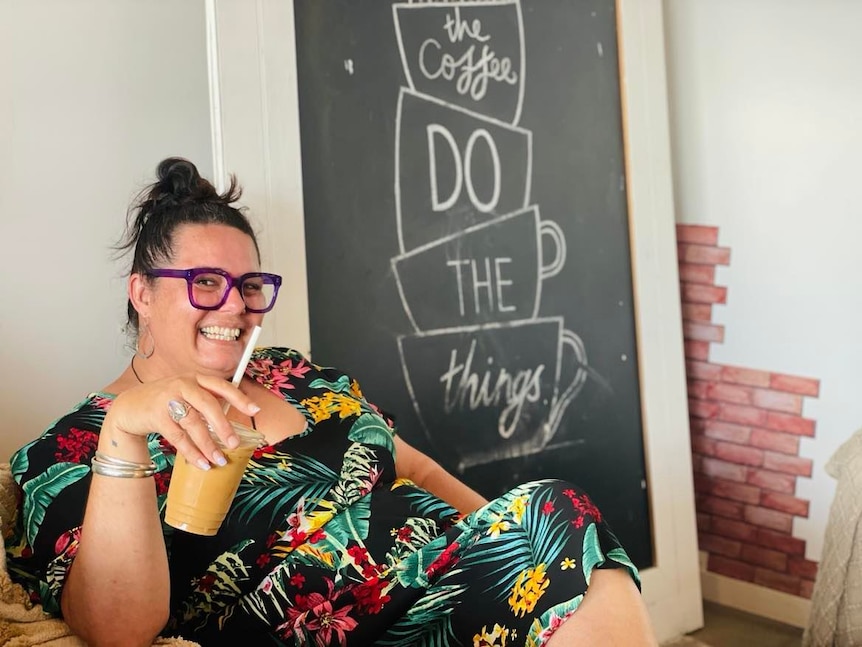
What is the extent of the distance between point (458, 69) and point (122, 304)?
91cm

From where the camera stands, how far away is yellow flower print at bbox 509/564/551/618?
1.45 m

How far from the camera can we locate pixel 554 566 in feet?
4.79

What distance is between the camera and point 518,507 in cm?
154

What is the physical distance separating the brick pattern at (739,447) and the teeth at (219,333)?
1667 millimetres

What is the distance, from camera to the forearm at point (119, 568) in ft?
4.23

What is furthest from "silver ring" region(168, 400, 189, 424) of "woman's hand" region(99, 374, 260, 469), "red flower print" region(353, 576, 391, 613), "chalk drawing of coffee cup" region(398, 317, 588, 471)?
"chalk drawing of coffee cup" region(398, 317, 588, 471)

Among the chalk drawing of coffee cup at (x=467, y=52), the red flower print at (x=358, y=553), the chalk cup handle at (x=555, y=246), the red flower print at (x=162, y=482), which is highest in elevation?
the chalk drawing of coffee cup at (x=467, y=52)

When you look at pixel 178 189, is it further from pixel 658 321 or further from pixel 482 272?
pixel 658 321

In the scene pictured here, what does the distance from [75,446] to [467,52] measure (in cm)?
132

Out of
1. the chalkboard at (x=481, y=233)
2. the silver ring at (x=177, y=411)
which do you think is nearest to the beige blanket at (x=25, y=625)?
the silver ring at (x=177, y=411)

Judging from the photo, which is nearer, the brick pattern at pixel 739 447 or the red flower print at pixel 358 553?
the red flower print at pixel 358 553

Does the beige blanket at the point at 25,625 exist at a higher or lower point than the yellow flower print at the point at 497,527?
lower

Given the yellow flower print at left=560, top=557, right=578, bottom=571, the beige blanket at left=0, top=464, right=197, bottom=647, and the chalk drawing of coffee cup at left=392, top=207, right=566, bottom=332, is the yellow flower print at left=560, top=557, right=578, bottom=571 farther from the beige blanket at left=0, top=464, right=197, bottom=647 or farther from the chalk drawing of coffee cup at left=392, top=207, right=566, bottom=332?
the chalk drawing of coffee cup at left=392, top=207, right=566, bottom=332

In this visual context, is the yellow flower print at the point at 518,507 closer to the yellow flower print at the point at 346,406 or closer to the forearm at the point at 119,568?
the yellow flower print at the point at 346,406
